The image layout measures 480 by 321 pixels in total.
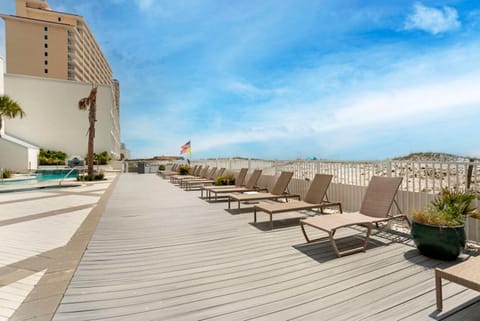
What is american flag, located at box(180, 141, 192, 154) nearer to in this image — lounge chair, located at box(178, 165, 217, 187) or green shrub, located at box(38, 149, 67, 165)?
lounge chair, located at box(178, 165, 217, 187)

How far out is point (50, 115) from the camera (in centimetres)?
3095

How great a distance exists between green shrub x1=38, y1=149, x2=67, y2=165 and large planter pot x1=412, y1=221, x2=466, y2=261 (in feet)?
109

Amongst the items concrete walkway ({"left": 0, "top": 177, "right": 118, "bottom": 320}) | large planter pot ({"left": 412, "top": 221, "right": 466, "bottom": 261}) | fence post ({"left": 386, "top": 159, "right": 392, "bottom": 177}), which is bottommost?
concrete walkway ({"left": 0, "top": 177, "right": 118, "bottom": 320})

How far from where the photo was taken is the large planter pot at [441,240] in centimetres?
276

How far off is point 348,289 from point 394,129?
1319cm

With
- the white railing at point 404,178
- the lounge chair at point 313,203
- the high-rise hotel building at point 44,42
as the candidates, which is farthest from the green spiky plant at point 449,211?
the high-rise hotel building at point 44,42

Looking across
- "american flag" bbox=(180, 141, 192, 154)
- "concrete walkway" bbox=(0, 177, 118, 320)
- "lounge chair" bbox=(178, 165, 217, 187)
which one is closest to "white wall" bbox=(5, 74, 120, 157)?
"american flag" bbox=(180, 141, 192, 154)

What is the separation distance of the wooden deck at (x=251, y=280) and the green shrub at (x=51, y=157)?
97.5 ft

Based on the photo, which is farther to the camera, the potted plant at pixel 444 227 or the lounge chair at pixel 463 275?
the potted plant at pixel 444 227

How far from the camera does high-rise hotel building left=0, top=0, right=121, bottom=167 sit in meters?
30.2

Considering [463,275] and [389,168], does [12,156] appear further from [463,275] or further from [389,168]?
[463,275]

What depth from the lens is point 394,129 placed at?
520 inches

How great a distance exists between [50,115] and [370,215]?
37.2 m

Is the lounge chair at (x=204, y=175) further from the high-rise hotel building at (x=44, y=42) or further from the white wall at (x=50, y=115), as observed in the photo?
the high-rise hotel building at (x=44, y=42)
